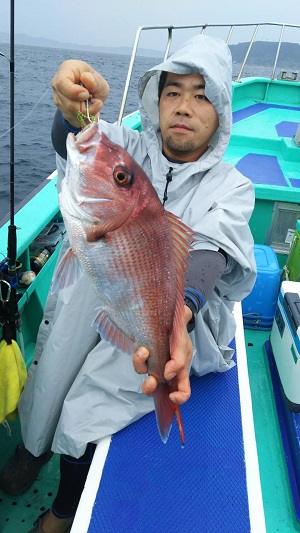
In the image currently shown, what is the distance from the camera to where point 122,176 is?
143 cm

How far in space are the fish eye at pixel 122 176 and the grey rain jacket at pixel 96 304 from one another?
572 mm

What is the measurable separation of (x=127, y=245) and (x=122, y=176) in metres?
0.23

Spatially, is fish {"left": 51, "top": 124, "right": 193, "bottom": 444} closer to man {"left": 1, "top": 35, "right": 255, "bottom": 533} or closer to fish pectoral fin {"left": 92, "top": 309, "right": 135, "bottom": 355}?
fish pectoral fin {"left": 92, "top": 309, "right": 135, "bottom": 355}

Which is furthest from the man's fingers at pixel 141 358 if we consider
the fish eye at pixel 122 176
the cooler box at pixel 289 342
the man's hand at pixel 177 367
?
the cooler box at pixel 289 342

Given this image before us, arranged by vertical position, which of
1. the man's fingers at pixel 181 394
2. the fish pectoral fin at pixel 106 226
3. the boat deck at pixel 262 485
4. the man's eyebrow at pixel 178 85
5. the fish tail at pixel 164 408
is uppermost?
the man's eyebrow at pixel 178 85

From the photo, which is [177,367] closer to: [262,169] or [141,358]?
[141,358]

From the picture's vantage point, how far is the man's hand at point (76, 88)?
1.57m

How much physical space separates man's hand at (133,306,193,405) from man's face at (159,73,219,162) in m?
1.07

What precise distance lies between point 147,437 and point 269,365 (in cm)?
210

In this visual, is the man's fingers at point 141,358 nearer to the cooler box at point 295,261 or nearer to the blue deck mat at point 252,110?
the cooler box at point 295,261

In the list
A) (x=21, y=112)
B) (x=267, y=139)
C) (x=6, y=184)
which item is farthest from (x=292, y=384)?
(x=21, y=112)

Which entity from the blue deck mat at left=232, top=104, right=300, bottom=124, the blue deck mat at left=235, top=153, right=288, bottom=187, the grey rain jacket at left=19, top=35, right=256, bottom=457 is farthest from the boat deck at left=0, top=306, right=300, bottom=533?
the blue deck mat at left=232, top=104, right=300, bottom=124

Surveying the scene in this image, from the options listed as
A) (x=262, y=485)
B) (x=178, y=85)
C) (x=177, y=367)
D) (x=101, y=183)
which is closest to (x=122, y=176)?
(x=101, y=183)

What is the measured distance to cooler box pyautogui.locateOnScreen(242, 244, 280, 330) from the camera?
4.06m
